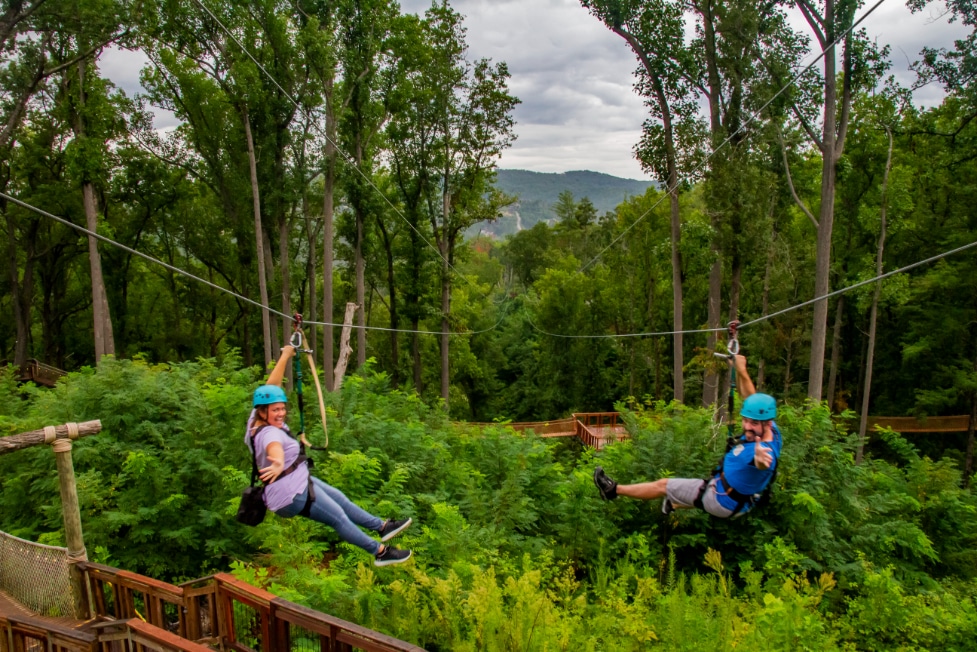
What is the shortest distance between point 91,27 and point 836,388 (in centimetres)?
3057

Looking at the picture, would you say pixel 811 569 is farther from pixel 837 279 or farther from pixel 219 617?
pixel 837 279

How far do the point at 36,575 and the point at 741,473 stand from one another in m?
7.64

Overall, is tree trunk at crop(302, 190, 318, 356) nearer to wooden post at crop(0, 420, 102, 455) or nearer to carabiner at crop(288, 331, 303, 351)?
wooden post at crop(0, 420, 102, 455)

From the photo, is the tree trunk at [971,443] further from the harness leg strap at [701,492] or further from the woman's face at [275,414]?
the woman's face at [275,414]

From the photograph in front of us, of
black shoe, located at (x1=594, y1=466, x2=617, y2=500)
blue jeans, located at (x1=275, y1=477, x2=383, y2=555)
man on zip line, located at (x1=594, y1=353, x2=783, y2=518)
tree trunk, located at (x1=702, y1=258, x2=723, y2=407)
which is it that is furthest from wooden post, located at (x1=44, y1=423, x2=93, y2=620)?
→ tree trunk, located at (x1=702, y1=258, x2=723, y2=407)

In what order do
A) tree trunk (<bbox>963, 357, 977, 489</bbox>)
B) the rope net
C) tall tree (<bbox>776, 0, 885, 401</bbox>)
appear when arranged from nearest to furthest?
the rope net < tall tree (<bbox>776, 0, 885, 401</bbox>) < tree trunk (<bbox>963, 357, 977, 489</bbox>)

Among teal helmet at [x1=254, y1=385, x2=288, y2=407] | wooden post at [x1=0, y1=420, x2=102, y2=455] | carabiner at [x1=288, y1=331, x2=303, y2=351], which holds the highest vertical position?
carabiner at [x1=288, y1=331, x2=303, y2=351]

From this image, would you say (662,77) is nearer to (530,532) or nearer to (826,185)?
(826,185)

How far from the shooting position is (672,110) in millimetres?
16516

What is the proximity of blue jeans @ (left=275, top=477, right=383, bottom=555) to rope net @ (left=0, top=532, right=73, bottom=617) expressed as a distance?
3.50 meters

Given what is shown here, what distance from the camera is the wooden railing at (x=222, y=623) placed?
4458mm

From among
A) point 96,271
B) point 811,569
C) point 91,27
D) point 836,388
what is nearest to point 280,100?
point 91,27

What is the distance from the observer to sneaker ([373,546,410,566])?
5.16 m

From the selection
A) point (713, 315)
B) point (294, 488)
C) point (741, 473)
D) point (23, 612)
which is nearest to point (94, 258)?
point (23, 612)
